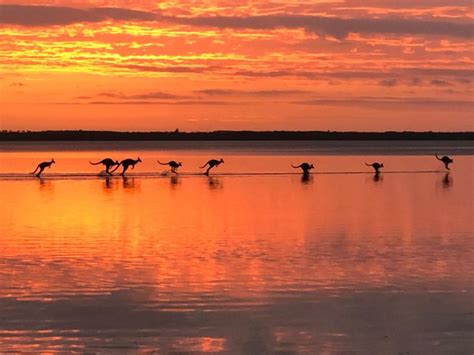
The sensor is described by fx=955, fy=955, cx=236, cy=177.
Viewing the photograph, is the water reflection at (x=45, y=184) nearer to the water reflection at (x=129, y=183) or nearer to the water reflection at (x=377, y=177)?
the water reflection at (x=129, y=183)

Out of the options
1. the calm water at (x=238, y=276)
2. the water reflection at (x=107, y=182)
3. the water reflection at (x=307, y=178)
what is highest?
the calm water at (x=238, y=276)

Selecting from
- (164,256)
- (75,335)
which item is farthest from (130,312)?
(164,256)

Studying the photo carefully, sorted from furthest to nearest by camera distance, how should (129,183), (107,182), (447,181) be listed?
(447,181) < (107,182) < (129,183)

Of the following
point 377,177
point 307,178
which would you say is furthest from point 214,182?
point 377,177

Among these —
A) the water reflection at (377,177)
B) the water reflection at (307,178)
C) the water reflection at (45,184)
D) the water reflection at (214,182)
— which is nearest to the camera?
the water reflection at (45,184)

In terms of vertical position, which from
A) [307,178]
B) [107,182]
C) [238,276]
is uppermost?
[238,276]

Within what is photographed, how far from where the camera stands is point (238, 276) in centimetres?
1221

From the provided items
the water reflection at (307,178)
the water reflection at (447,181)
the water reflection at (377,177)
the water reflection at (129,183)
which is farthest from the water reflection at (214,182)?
the water reflection at (447,181)

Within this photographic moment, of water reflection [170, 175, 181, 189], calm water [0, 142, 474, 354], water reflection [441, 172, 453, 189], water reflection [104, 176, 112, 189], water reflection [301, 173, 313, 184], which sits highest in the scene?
calm water [0, 142, 474, 354]

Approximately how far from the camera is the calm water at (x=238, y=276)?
9.08 metres

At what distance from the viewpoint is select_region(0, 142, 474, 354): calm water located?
29.8ft

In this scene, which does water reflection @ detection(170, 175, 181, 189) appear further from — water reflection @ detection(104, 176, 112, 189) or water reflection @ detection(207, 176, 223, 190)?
water reflection @ detection(104, 176, 112, 189)

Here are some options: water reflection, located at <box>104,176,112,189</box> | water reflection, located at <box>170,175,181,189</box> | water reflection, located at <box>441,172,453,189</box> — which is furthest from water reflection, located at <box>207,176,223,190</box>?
water reflection, located at <box>441,172,453,189</box>

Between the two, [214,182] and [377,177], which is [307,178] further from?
[214,182]
